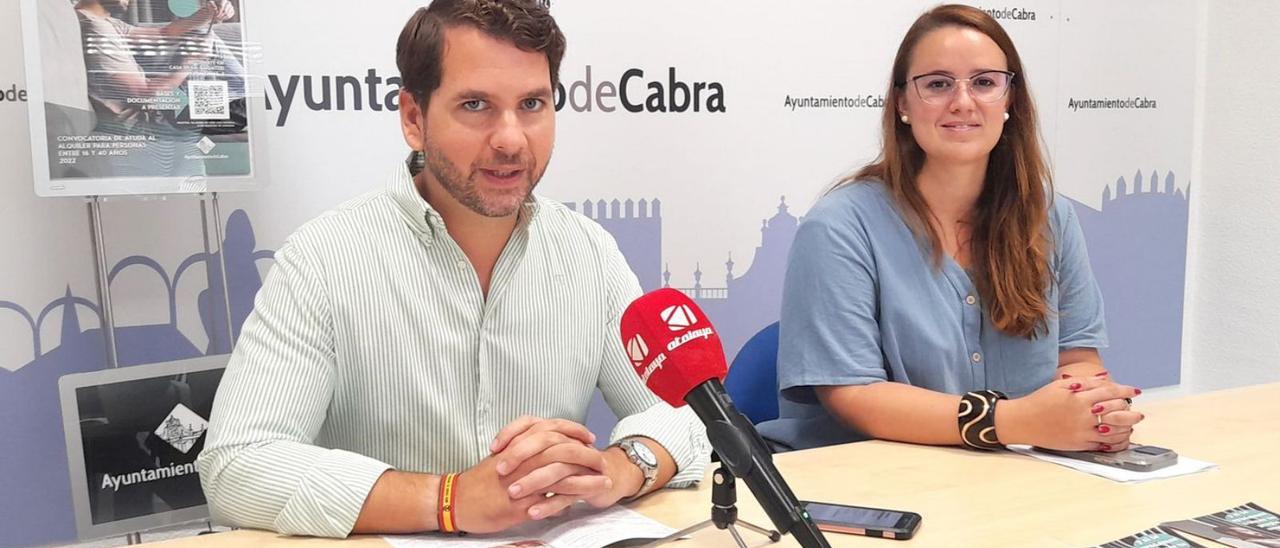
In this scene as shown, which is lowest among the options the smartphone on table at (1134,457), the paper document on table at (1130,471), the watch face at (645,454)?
the paper document on table at (1130,471)

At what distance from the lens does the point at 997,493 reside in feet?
5.07

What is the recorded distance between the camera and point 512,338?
170 centimetres

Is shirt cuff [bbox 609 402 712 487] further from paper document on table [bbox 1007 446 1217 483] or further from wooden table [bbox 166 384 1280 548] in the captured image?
paper document on table [bbox 1007 446 1217 483]

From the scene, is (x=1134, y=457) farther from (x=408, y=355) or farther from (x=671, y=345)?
(x=408, y=355)

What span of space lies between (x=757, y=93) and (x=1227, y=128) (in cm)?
204

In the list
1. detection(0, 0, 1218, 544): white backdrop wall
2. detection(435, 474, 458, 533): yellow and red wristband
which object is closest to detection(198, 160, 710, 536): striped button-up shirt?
detection(435, 474, 458, 533): yellow and red wristband

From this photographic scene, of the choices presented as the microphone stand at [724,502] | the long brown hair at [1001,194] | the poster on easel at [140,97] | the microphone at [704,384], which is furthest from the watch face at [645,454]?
the poster on easel at [140,97]

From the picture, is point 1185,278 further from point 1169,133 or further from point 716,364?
point 716,364

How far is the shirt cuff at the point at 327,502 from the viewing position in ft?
4.42

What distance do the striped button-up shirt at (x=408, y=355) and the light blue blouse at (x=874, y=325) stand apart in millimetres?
395

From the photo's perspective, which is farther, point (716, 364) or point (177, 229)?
point (177, 229)

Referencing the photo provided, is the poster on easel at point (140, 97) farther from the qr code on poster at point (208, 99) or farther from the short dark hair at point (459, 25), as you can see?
the short dark hair at point (459, 25)

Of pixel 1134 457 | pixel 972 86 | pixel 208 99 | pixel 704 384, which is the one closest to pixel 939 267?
pixel 972 86

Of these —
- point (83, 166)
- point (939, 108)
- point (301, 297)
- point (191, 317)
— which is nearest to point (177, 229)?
point (191, 317)
